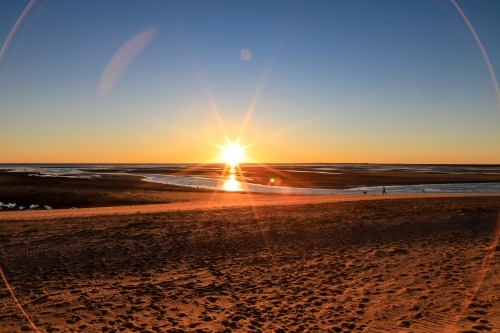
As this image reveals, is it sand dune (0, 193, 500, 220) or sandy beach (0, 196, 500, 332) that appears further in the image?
sand dune (0, 193, 500, 220)

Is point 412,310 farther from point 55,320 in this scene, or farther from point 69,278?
point 69,278

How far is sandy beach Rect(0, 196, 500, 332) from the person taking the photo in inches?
299

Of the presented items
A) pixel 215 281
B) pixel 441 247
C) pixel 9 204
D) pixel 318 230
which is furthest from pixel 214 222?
pixel 9 204

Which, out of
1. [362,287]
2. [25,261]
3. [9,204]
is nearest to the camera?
[362,287]

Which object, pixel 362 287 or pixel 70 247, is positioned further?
pixel 70 247

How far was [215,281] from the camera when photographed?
10.3 metres

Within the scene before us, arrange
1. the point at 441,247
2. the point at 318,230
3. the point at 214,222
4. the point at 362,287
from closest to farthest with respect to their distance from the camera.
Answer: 1. the point at 362,287
2. the point at 441,247
3. the point at 318,230
4. the point at 214,222

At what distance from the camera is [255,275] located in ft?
35.2

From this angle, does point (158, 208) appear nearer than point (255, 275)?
No

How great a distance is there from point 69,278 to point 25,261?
2641 mm

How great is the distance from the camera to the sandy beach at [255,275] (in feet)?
24.9

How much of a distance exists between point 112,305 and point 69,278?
8.74ft

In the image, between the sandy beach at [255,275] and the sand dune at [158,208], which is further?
the sand dune at [158,208]

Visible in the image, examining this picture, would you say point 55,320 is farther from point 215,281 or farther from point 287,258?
point 287,258
